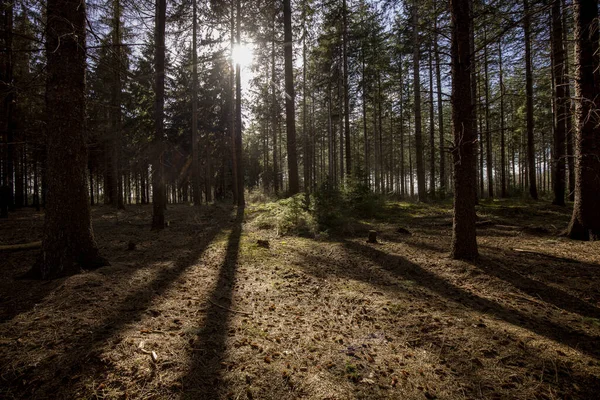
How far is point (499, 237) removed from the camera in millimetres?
7633

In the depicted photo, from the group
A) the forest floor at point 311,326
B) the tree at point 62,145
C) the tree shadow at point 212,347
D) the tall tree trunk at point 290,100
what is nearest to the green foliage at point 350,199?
the tall tree trunk at point 290,100

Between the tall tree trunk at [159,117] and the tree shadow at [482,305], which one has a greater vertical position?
the tall tree trunk at [159,117]

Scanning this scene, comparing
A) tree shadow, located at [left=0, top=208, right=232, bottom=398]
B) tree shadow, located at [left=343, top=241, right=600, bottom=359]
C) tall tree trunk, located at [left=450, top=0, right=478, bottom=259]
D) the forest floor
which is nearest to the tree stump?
tree shadow, located at [left=343, top=241, right=600, bottom=359]

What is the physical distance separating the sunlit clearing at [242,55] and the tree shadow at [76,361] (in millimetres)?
15937

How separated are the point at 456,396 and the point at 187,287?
13.3 feet

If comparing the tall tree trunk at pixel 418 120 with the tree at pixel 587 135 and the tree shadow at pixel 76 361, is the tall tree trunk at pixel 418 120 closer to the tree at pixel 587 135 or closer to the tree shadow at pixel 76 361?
the tree at pixel 587 135

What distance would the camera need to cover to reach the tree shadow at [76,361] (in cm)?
216

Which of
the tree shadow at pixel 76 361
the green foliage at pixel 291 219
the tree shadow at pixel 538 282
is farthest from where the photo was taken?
the green foliage at pixel 291 219

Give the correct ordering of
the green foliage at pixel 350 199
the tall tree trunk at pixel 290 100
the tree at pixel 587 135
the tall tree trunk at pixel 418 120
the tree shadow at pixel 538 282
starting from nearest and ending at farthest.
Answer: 1. the tree shadow at pixel 538 282
2. the tree at pixel 587 135
3. the green foliage at pixel 350 199
4. the tall tree trunk at pixel 290 100
5. the tall tree trunk at pixel 418 120

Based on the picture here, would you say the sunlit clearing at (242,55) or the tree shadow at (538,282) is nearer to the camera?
the tree shadow at (538,282)

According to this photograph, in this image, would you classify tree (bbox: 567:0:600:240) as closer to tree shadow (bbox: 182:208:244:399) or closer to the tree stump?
the tree stump

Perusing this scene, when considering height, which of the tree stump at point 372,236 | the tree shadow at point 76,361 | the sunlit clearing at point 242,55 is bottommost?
the tree shadow at point 76,361

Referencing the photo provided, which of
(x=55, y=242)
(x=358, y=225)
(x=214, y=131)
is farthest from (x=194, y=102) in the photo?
(x=55, y=242)

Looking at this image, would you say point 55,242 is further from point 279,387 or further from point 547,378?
point 547,378
